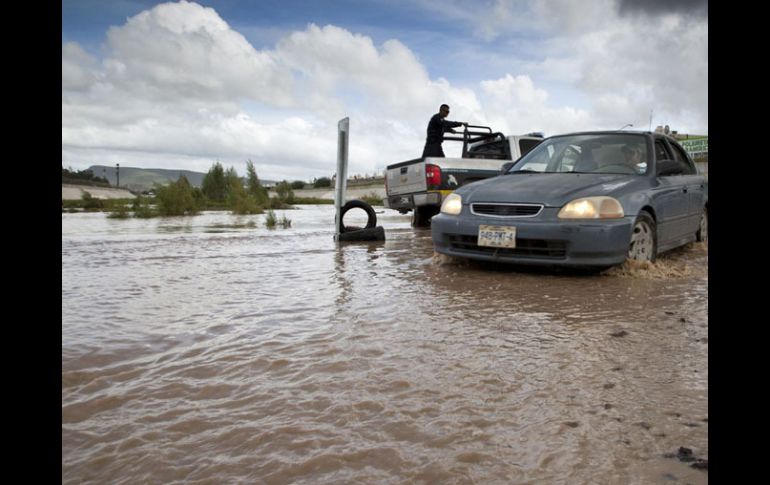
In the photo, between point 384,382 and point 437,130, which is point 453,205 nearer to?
point 384,382

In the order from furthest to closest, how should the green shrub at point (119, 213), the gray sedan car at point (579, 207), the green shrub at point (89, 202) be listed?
the green shrub at point (89, 202), the green shrub at point (119, 213), the gray sedan car at point (579, 207)

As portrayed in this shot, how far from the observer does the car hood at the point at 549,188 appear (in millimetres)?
5066

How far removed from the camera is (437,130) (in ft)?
39.2

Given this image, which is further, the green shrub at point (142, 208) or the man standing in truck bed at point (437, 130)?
the green shrub at point (142, 208)

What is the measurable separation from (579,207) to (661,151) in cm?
244

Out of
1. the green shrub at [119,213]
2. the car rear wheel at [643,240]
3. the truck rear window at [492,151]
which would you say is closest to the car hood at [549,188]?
the car rear wheel at [643,240]

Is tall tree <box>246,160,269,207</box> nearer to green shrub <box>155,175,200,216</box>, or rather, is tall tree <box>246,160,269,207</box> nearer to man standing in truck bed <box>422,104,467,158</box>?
green shrub <box>155,175,200,216</box>

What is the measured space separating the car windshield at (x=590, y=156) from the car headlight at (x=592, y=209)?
107 cm

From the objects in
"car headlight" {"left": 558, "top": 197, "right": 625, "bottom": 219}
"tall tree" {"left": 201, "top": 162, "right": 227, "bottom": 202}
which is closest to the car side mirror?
"car headlight" {"left": 558, "top": 197, "right": 625, "bottom": 219}

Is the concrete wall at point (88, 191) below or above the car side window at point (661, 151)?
above

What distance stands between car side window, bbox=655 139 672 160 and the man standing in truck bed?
5734 millimetres

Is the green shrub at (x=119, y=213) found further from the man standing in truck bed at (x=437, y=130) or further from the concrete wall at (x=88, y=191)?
the man standing in truck bed at (x=437, y=130)
